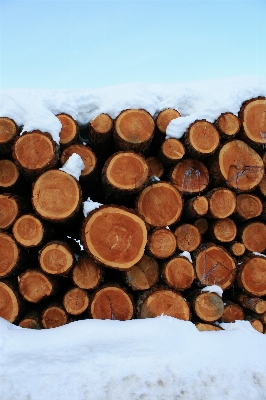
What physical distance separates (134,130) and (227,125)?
832 millimetres

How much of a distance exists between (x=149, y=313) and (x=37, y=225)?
1087 mm

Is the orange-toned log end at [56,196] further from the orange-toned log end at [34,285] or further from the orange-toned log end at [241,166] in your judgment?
the orange-toned log end at [241,166]

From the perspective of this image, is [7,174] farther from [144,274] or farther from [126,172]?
[144,274]

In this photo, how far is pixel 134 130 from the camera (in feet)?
8.90

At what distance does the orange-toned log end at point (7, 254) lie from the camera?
8.03 ft

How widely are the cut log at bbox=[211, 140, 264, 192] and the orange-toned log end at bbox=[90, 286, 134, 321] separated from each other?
1307 mm

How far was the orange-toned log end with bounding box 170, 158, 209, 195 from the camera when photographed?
9.23 feet

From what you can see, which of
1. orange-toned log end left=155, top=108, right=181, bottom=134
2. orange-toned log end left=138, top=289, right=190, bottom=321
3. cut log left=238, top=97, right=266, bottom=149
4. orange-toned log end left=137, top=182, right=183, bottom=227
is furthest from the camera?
orange-toned log end left=155, top=108, right=181, bottom=134

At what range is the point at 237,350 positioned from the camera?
203 centimetres

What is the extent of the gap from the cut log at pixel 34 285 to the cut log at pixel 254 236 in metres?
1.80

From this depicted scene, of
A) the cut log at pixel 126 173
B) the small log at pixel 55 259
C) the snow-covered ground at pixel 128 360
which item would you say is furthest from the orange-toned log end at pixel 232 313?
the small log at pixel 55 259

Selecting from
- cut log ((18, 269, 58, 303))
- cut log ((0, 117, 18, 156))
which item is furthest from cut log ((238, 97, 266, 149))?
cut log ((18, 269, 58, 303))

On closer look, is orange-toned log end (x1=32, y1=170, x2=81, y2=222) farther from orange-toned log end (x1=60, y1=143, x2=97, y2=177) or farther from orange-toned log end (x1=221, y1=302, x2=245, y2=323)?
orange-toned log end (x1=221, y1=302, x2=245, y2=323)

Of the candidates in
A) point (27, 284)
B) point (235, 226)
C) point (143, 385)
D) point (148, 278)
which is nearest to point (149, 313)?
point (148, 278)
